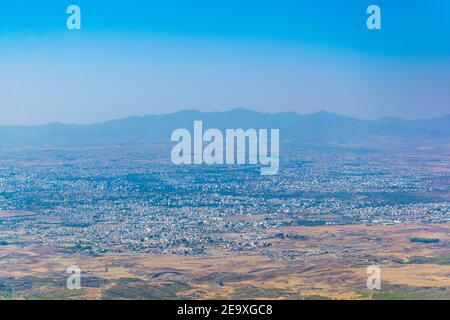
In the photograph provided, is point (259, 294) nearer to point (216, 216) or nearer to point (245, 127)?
point (216, 216)

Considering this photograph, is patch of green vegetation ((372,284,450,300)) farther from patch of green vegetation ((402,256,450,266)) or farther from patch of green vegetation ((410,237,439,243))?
patch of green vegetation ((410,237,439,243))

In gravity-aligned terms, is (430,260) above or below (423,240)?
below

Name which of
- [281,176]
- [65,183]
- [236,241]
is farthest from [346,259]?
[65,183]

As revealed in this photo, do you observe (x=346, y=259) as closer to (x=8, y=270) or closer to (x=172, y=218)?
(x=172, y=218)

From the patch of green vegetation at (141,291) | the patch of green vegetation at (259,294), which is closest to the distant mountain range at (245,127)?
the patch of green vegetation at (141,291)

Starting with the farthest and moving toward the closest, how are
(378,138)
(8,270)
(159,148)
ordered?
(378,138) → (159,148) → (8,270)

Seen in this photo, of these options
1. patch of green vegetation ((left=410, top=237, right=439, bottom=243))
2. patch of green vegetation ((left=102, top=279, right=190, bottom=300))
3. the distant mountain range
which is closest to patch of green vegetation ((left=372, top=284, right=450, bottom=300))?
patch of green vegetation ((left=102, top=279, right=190, bottom=300))

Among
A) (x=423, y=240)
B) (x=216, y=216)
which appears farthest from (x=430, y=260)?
(x=216, y=216)

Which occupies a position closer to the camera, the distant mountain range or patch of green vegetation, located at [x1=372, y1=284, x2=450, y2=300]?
patch of green vegetation, located at [x1=372, y1=284, x2=450, y2=300]
